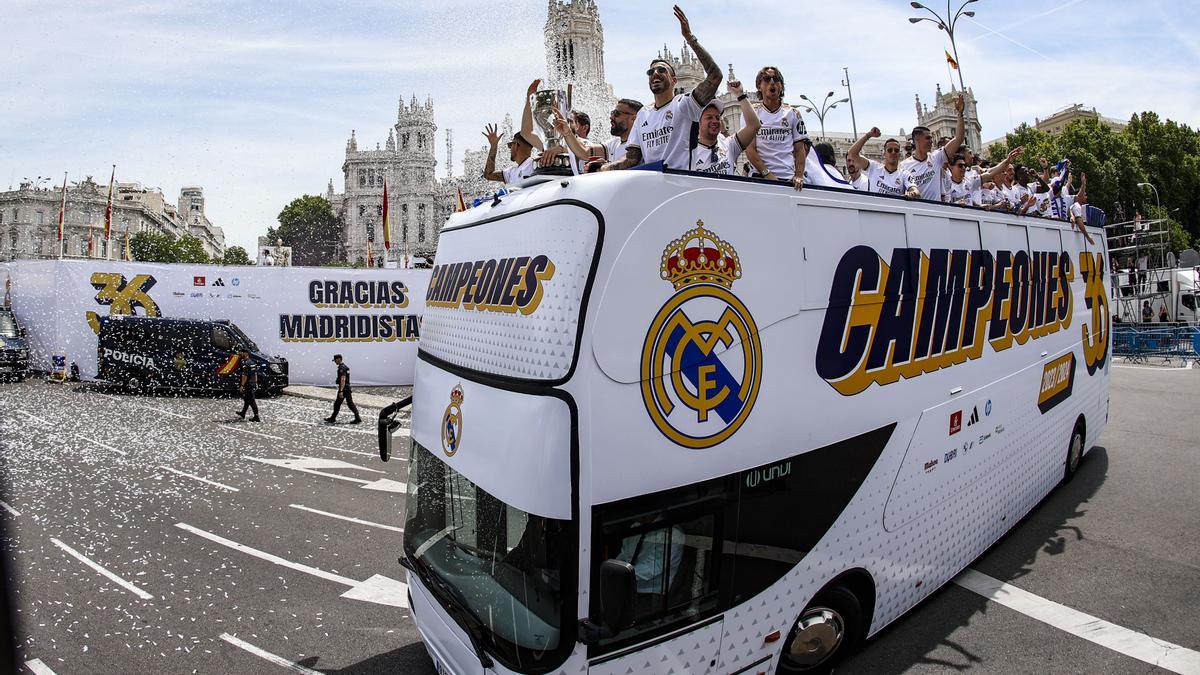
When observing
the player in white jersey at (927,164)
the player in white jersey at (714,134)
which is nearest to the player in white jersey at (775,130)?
the player in white jersey at (714,134)

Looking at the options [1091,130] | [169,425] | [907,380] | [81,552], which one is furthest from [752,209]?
[1091,130]

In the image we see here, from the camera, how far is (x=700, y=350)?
362 centimetres

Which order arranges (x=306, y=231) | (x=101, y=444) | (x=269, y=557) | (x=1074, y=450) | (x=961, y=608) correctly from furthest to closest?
(x=306, y=231) → (x=101, y=444) → (x=1074, y=450) → (x=269, y=557) → (x=961, y=608)

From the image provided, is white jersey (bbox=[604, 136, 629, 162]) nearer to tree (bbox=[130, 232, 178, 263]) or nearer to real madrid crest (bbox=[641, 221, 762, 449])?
real madrid crest (bbox=[641, 221, 762, 449])

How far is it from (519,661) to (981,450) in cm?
500

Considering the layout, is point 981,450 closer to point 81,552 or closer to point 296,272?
point 81,552

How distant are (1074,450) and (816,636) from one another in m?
7.11

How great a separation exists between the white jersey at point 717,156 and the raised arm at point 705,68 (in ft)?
1.29

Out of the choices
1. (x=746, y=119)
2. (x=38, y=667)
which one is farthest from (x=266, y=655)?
(x=746, y=119)

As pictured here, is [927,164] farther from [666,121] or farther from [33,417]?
[33,417]

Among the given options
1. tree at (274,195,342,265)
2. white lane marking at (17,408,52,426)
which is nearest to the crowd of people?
white lane marking at (17,408,52,426)

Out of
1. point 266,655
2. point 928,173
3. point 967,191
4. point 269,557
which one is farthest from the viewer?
point 967,191

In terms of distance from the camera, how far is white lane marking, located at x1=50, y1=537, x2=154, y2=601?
6426 mm

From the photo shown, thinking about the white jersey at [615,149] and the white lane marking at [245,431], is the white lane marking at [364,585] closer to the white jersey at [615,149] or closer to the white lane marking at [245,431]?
the white jersey at [615,149]
